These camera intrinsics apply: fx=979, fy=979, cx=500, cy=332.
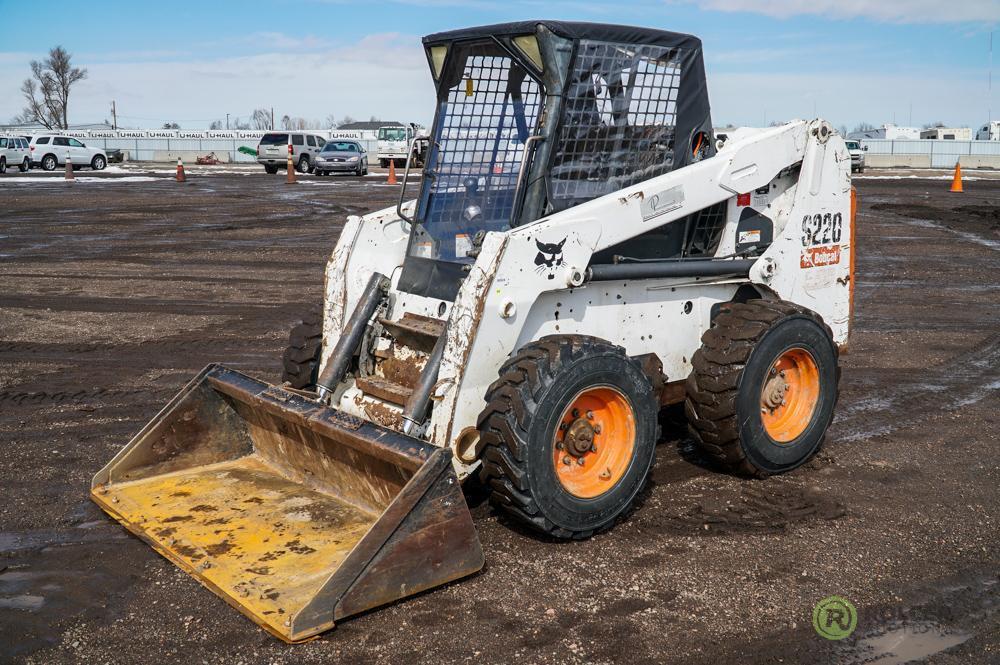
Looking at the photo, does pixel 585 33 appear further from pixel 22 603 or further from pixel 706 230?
pixel 22 603

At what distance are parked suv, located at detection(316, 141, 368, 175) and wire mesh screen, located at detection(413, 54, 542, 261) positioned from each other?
3200 centimetres

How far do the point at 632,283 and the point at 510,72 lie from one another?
1371mm

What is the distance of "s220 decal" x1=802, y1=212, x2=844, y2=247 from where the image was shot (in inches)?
233

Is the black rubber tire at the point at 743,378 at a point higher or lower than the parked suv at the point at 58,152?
lower

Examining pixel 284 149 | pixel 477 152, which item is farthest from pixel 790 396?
pixel 284 149

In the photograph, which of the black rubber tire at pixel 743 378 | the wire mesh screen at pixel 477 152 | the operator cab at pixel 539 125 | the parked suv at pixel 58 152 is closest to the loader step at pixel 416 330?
the operator cab at pixel 539 125

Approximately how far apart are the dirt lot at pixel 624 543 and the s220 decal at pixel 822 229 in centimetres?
133

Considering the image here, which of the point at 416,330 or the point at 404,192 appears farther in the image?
the point at 404,192

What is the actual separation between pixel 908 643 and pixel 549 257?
224cm

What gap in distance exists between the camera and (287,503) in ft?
16.4

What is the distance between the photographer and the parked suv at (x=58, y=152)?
3931cm

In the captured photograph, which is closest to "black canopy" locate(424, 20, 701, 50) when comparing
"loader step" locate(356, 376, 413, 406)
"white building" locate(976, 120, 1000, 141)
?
"loader step" locate(356, 376, 413, 406)

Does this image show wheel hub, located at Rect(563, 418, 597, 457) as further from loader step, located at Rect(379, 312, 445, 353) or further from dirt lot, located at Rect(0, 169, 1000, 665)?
loader step, located at Rect(379, 312, 445, 353)

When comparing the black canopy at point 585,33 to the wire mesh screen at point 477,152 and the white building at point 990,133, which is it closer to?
the wire mesh screen at point 477,152
